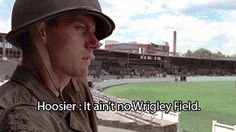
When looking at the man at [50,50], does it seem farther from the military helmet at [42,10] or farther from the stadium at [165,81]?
the stadium at [165,81]

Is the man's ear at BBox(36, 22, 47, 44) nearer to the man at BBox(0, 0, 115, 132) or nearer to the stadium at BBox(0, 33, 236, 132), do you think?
the man at BBox(0, 0, 115, 132)

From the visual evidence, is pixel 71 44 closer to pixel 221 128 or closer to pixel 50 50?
pixel 50 50

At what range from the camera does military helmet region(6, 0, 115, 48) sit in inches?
29.5

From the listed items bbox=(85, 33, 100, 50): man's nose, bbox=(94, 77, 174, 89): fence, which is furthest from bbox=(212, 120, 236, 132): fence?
bbox=(94, 77, 174, 89): fence

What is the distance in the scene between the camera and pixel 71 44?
805 mm

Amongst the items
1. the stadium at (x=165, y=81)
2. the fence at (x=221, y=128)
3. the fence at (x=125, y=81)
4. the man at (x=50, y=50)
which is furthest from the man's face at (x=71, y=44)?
the fence at (x=125, y=81)

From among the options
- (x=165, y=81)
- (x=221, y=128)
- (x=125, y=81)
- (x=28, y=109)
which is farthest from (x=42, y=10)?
(x=165, y=81)

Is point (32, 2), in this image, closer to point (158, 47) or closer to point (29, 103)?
point (29, 103)

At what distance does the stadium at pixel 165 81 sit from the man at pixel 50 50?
5.47 m

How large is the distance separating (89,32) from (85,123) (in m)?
0.25

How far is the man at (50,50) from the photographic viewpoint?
0.73m

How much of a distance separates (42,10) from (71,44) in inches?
3.8

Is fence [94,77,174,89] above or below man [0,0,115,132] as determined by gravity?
below

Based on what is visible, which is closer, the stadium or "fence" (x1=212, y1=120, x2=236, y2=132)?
"fence" (x1=212, y1=120, x2=236, y2=132)
